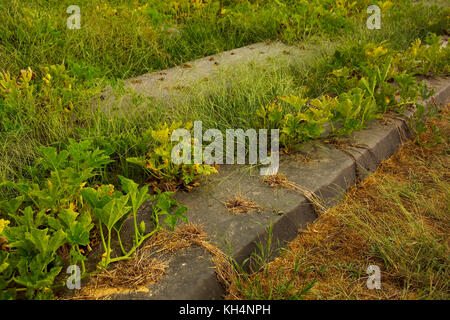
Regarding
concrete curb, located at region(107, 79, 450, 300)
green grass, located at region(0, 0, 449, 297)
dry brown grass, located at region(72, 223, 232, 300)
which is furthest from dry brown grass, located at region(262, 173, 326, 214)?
dry brown grass, located at region(72, 223, 232, 300)

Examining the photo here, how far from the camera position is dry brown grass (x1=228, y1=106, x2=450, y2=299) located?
1570mm

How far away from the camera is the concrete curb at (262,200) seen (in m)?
1.50

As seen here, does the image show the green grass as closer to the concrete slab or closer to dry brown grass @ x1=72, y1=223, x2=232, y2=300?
the concrete slab

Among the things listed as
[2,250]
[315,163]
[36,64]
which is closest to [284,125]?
[315,163]

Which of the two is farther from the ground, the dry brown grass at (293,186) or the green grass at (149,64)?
the green grass at (149,64)

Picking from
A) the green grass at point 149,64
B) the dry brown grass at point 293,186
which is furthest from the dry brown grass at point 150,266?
the dry brown grass at point 293,186

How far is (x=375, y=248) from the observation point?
1.78 m

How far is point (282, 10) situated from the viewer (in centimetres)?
459

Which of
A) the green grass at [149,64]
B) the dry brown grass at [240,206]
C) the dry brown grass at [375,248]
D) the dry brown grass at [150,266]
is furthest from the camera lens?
the green grass at [149,64]

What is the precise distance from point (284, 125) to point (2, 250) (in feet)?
5.43

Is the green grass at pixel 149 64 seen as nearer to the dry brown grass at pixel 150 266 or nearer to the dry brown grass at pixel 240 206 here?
the dry brown grass at pixel 150 266

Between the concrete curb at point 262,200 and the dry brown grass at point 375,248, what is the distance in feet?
0.33

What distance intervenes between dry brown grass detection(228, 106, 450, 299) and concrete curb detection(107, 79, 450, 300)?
0.10 metres
